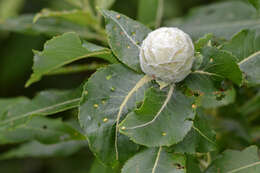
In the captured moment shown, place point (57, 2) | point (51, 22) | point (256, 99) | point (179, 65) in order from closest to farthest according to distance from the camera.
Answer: point (179, 65) → point (256, 99) → point (51, 22) → point (57, 2)

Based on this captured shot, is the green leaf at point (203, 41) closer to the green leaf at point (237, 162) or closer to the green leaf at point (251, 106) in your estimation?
the green leaf at point (237, 162)

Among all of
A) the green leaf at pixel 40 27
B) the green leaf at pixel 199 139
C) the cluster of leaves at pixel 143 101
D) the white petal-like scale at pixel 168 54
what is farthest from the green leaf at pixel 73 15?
the green leaf at pixel 199 139

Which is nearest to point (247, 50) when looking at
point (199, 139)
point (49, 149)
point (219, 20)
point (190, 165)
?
point (199, 139)

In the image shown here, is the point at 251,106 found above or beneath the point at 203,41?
beneath

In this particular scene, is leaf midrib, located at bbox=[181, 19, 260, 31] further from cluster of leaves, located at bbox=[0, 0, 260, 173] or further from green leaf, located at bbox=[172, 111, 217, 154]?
green leaf, located at bbox=[172, 111, 217, 154]

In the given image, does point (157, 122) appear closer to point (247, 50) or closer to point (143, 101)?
point (143, 101)

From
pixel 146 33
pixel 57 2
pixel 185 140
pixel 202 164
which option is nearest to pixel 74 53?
pixel 146 33

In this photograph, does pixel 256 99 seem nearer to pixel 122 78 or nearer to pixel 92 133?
pixel 122 78
